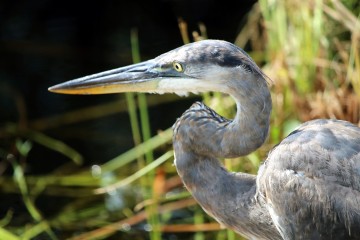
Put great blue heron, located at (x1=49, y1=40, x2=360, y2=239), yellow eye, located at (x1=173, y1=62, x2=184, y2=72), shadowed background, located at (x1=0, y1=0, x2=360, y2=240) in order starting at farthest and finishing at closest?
1. shadowed background, located at (x1=0, y1=0, x2=360, y2=240)
2. yellow eye, located at (x1=173, y1=62, x2=184, y2=72)
3. great blue heron, located at (x1=49, y1=40, x2=360, y2=239)

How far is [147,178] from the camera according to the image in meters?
5.77

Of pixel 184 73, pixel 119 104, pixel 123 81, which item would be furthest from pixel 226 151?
pixel 119 104

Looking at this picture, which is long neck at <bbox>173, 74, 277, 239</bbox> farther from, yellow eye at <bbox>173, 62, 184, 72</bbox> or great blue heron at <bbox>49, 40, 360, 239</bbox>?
yellow eye at <bbox>173, 62, 184, 72</bbox>

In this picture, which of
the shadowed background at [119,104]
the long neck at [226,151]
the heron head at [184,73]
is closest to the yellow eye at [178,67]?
the heron head at [184,73]

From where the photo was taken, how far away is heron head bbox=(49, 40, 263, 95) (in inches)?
134

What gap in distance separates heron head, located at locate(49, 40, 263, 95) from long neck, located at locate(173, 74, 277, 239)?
8 cm

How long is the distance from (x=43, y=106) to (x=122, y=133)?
30.7 inches

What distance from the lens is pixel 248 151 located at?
11.6ft

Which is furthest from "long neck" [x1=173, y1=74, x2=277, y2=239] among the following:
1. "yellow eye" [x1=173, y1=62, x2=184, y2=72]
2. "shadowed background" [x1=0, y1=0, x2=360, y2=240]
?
"shadowed background" [x1=0, y1=0, x2=360, y2=240]

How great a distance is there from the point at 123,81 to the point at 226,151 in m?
0.50

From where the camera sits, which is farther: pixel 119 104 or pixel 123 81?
pixel 119 104

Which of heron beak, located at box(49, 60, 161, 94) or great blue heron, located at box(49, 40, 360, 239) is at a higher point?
heron beak, located at box(49, 60, 161, 94)

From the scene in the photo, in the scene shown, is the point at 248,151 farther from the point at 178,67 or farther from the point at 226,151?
the point at 178,67

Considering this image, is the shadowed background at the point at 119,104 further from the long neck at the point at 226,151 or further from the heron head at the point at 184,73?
the heron head at the point at 184,73
